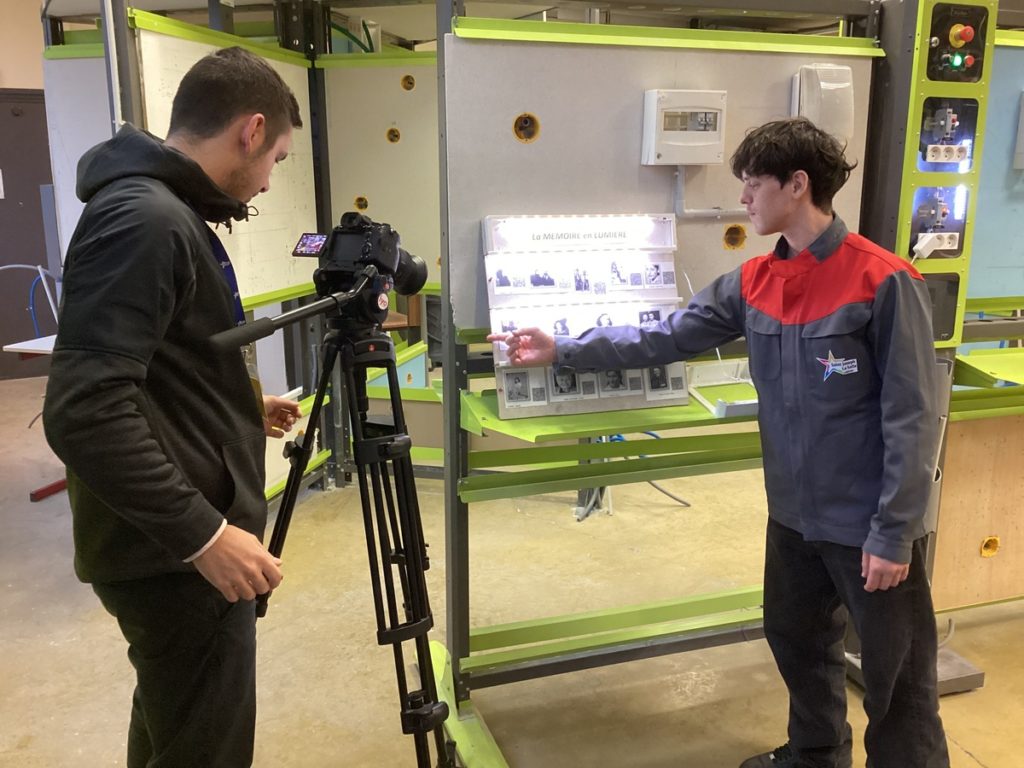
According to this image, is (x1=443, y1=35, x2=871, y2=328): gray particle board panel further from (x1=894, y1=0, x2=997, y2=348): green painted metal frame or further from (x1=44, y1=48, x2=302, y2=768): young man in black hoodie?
(x1=44, y1=48, x2=302, y2=768): young man in black hoodie

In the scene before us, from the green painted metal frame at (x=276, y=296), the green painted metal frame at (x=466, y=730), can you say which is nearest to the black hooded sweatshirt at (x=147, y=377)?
the green painted metal frame at (x=466, y=730)

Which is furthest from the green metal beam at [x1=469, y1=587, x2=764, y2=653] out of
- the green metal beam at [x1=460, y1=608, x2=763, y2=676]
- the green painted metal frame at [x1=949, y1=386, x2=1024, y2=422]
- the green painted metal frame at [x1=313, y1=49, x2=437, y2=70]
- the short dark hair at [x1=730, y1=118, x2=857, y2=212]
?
the green painted metal frame at [x1=313, y1=49, x2=437, y2=70]

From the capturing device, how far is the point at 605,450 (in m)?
2.32

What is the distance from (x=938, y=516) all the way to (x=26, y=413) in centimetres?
522

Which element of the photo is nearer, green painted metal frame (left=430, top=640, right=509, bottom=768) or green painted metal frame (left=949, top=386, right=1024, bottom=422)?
green painted metal frame (left=430, top=640, right=509, bottom=768)

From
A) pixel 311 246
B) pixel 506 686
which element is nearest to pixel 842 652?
pixel 506 686

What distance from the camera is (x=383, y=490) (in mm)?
1534

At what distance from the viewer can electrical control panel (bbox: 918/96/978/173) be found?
7.00 ft

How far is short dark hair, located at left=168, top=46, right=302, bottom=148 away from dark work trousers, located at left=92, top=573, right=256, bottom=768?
0.73m

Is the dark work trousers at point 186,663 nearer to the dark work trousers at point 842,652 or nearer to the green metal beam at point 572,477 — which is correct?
the green metal beam at point 572,477

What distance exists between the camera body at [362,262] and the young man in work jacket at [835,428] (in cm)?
46

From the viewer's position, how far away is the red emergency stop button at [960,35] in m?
2.10

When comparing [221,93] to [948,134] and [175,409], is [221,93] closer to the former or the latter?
[175,409]

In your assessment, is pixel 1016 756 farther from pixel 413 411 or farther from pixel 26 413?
pixel 26 413
